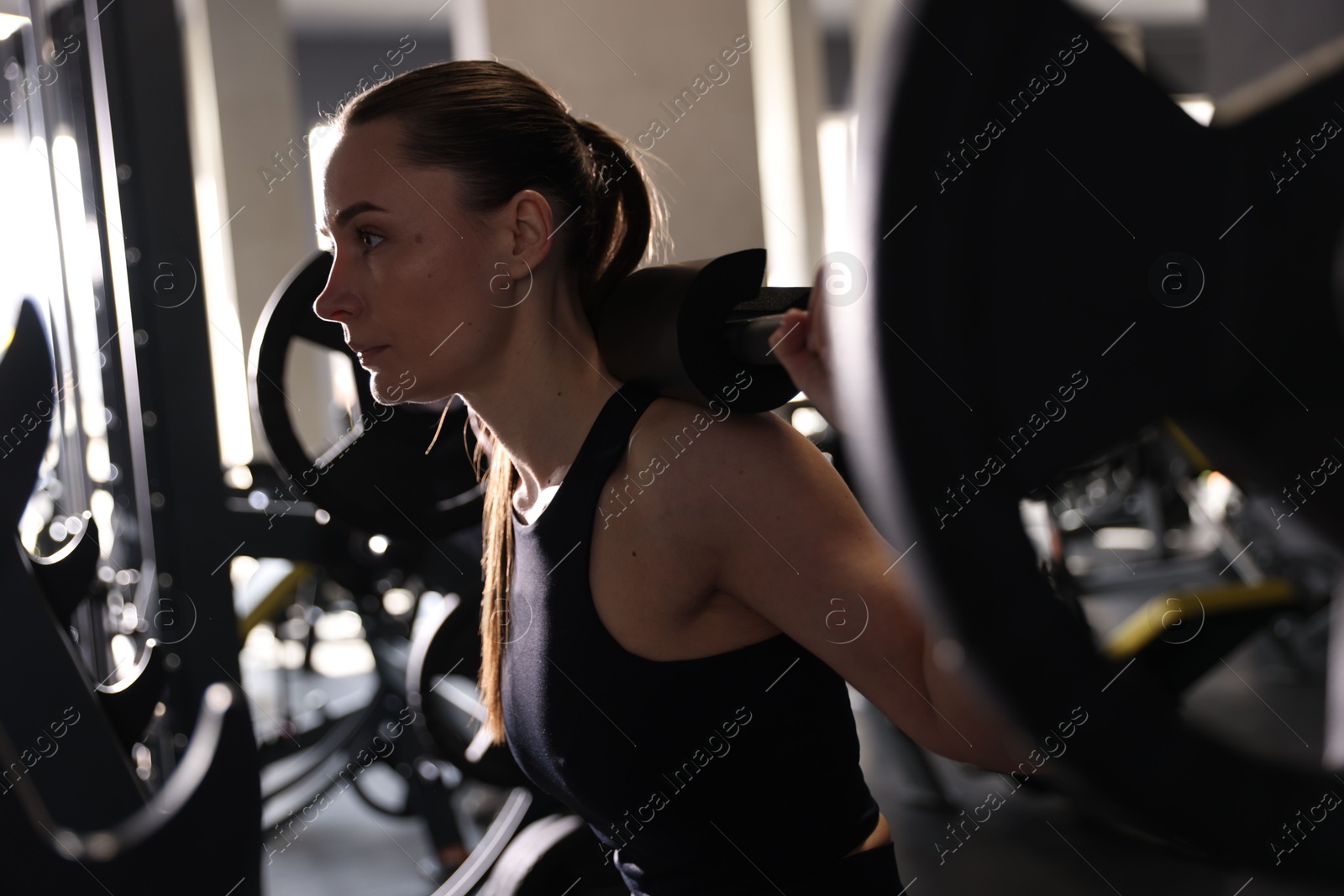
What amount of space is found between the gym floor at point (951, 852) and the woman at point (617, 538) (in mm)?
1129

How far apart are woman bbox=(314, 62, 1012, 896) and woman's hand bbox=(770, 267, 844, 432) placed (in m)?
0.13

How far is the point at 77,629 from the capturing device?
1.59m

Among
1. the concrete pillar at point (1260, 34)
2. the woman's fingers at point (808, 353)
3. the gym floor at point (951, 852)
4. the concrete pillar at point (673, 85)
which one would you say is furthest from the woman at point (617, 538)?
the concrete pillar at point (673, 85)

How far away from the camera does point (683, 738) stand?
2.47 ft

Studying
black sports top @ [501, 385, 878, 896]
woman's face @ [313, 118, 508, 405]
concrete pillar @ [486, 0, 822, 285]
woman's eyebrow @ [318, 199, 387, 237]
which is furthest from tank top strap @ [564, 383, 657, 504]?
concrete pillar @ [486, 0, 822, 285]

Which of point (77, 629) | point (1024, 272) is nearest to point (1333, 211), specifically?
point (1024, 272)

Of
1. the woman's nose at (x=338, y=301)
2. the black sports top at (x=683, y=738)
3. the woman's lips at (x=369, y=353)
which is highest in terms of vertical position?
the woman's nose at (x=338, y=301)

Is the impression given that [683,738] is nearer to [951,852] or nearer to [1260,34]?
[1260,34]

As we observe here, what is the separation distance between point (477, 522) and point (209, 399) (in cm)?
36

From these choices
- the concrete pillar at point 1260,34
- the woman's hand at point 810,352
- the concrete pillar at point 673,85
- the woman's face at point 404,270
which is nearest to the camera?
the concrete pillar at point 1260,34

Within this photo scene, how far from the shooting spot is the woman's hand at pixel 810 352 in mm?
536

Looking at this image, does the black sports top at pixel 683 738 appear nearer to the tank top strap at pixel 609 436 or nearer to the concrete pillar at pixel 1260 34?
the tank top strap at pixel 609 436

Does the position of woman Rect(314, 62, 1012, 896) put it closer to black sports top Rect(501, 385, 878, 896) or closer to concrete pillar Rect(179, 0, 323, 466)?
black sports top Rect(501, 385, 878, 896)

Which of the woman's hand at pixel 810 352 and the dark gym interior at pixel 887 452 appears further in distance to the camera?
the woman's hand at pixel 810 352
